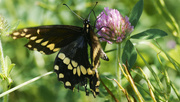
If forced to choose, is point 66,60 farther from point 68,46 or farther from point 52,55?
point 52,55

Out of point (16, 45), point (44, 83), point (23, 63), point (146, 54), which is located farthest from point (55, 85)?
point (146, 54)

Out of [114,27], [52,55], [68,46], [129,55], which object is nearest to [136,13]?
[114,27]

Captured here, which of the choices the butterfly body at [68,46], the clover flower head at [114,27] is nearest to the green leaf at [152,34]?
the clover flower head at [114,27]

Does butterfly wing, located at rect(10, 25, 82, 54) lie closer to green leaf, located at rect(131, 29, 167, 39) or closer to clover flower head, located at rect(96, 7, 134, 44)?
clover flower head, located at rect(96, 7, 134, 44)

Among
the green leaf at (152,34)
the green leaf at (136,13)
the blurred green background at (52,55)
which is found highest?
the green leaf at (136,13)

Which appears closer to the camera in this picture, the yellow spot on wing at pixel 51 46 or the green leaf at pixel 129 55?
the green leaf at pixel 129 55

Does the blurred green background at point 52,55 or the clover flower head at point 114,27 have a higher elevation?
the clover flower head at point 114,27

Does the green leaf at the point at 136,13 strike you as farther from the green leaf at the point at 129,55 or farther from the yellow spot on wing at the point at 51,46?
the yellow spot on wing at the point at 51,46

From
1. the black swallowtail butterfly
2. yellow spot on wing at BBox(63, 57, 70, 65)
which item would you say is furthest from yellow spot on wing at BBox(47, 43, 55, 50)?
yellow spot on wing at BBox(63, 57, 70, 65)
